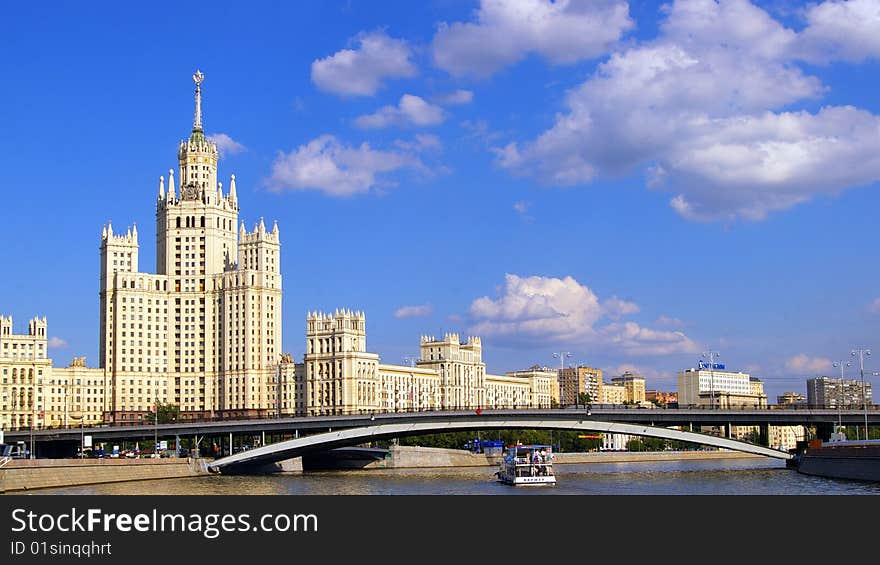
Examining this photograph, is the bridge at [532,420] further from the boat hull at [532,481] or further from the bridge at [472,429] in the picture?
the boat hull at [532,481]

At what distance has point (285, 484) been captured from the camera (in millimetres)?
125750

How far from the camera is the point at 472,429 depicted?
138m

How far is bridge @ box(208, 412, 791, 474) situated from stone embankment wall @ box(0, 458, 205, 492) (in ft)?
24.2

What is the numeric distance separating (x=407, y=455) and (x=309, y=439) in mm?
42185

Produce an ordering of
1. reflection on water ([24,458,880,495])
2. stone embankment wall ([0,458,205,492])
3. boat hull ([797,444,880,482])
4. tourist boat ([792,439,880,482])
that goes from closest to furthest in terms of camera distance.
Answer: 1. reflection on water ([24,458,880,495])
2. stone embankment wall ([0,458,205,492])
3. boat hull ([797,444,880,482])
4. tourist boat ([792,439,880,482])

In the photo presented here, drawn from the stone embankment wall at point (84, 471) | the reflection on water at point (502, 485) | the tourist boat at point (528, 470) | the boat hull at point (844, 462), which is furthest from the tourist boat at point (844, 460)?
the stone embankment wall at point (84, 471)

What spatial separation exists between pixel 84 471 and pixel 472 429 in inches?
1662

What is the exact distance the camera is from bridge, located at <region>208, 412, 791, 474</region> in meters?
131
